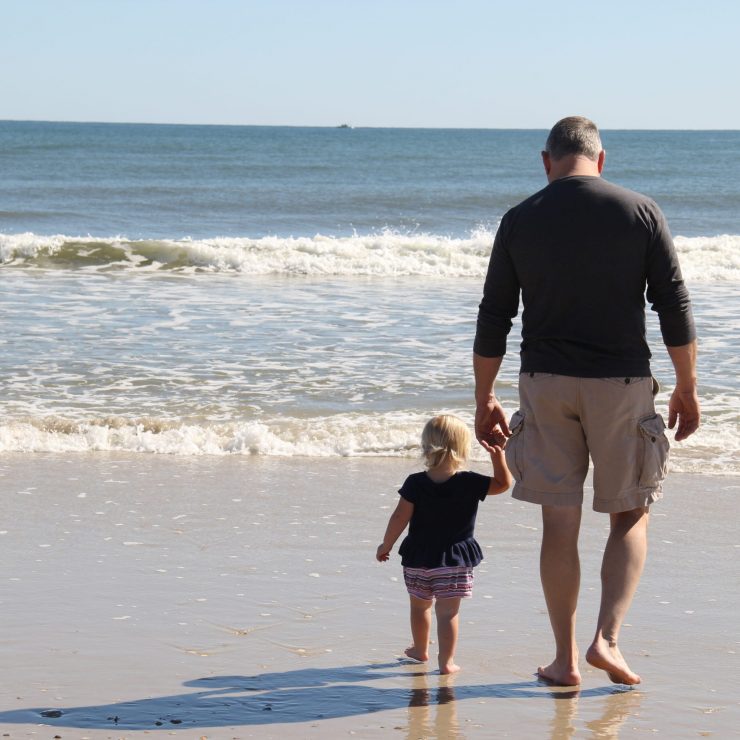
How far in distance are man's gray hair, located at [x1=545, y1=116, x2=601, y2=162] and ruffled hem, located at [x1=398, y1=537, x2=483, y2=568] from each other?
129 cm

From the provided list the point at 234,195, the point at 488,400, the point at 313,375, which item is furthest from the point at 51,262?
the point at 234,195

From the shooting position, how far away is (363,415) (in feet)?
26.9

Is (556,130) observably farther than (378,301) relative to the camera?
No

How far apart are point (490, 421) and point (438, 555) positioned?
0.48 m

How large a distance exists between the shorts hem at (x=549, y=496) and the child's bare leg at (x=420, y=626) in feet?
1.68

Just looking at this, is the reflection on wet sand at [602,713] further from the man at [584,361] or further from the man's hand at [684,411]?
the man's hand at [684,411]

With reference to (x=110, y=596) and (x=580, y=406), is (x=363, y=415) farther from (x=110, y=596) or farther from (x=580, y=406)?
(x=580, y=406)

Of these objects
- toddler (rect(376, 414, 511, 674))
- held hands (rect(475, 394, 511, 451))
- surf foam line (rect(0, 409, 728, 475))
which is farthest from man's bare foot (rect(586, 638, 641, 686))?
surf foam line (rect(0, 409, 728, 475))

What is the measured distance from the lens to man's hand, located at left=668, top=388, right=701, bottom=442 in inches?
135

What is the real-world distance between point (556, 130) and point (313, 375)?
6.13m

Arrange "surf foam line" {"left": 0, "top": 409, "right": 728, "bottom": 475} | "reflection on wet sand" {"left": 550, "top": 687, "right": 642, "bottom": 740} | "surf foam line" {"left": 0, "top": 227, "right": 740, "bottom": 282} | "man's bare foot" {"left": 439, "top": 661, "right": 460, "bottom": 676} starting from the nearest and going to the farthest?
"reflection on wet sand" {"left": 550, "top": 687, "right": 642, "bottom": 740} → "man's bare foot" {"left": 439, "top": 661, "right": 460, "bottom": 676} → "surf foam line" {"left": 0, "top": 409, "right": 728, "bottom": 475} → "surf foam line" {"left": 0, "top": 227, "right": 740, "bottom": 282}

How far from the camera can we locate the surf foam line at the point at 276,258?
18656mm

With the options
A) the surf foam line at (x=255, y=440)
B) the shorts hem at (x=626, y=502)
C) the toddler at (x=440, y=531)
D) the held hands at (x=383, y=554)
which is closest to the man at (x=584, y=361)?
the shorts hem at (x=626, y=502)

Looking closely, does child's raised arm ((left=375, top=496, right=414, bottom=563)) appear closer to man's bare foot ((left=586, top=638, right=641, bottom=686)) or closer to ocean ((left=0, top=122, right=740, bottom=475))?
man's bare foot ((left=586, top=638, right=641, bottom=686))
